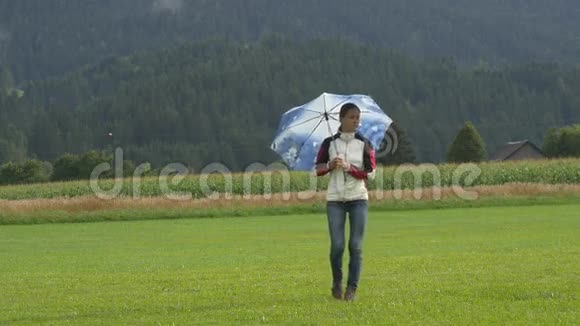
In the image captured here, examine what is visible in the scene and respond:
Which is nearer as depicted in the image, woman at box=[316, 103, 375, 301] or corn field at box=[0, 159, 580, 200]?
woman at box=[316, 103, 375, 301]

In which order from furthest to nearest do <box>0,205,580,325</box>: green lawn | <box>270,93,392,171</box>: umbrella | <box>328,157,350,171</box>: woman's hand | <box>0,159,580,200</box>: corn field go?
<box>0,159,580,200</box>: corn field
<box>270,93,392,171</box>: umbrella
<box>328,157,350,171</box>: woman's hand
<box>0,205,580,325</box>: green lawn

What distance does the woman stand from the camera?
12.5 m

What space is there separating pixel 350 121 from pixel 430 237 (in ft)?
48.2

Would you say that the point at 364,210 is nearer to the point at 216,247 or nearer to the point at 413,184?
the point at 216,247

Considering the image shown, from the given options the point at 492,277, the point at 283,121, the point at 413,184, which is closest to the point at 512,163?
the point at 413,184

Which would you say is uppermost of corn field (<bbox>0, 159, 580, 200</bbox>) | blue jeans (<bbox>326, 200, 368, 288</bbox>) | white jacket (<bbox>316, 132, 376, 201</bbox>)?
white jacket (<bbox>316, 132, 376, 201</bbox>)

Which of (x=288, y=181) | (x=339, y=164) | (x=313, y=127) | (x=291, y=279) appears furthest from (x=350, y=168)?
(x=288, y=181)

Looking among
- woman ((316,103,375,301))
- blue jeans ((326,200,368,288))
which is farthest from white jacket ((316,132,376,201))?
blue jeans ((326,200,368,288))

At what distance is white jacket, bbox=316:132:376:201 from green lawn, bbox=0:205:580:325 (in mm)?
1314

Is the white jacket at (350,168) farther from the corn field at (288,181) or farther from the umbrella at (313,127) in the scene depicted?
the corn field at (288,181)

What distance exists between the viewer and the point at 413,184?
5775 centimetres

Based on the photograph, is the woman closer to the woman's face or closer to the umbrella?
the woman's face

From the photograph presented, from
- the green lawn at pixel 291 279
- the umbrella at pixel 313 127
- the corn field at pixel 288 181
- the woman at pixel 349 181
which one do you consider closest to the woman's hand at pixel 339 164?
the woman at pixel 349 181

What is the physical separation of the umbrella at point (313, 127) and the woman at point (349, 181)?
14772 mm
